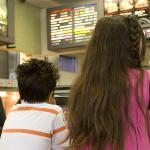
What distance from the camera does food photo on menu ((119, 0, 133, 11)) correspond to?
3.24 metres

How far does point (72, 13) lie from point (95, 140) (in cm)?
254

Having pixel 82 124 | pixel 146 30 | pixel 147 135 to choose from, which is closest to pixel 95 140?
pixel 82 124

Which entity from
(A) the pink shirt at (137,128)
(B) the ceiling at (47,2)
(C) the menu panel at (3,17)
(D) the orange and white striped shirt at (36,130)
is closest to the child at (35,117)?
(D) the orange and white striped shirt at (36,130)

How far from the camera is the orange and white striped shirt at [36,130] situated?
66.7 inches

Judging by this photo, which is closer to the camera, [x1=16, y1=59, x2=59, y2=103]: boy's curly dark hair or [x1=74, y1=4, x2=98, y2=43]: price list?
[x1=16, y1=59, x2=59, y2=103]: boy's curly dark hair

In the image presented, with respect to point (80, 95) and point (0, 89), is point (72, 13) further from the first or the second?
point (80, 95)

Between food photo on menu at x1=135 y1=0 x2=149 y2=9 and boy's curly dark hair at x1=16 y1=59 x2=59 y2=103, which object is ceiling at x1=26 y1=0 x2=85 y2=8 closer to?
food photo on menu at x1=135 y1=0 x2=149 y2=9

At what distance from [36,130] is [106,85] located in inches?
22.5

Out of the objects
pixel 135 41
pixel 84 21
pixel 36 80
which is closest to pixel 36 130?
pixel 36 80

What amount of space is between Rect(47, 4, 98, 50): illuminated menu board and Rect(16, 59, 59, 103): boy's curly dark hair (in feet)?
5.33

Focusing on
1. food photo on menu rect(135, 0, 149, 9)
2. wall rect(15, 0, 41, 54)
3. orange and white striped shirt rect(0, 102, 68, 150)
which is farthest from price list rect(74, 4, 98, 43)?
orange and white striped shirt rect(0, 102, 68, 150)

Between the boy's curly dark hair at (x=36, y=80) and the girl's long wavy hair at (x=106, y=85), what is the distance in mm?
526

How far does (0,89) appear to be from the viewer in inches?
128

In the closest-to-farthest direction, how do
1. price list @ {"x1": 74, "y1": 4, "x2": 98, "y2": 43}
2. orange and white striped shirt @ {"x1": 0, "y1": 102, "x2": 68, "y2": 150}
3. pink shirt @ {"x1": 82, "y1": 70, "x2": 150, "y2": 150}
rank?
pink shirt @ {"x1": 82, "y1": 70, "x2": 150, "y2": 150}
orange and white striped shirt @ {"x1": 0, "y1": 102, "x2": 68, "y2": 150}
price list @ {"x1": 74, "y1": 4, "x2": 98, "y2": 43}
